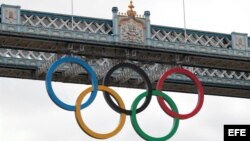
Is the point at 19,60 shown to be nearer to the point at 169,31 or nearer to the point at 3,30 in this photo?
the point at 3,30

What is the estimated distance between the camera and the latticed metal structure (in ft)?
155

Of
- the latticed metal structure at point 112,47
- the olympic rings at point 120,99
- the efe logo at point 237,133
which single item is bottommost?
the efe logo at point 237,133

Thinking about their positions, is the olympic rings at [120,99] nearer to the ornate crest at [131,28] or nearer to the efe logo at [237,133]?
the ornate crest at [131,28]

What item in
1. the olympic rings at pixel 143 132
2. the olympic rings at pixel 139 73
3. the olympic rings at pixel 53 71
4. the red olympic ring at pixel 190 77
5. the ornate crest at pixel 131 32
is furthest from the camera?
the red olympic ring at pixel 190 77

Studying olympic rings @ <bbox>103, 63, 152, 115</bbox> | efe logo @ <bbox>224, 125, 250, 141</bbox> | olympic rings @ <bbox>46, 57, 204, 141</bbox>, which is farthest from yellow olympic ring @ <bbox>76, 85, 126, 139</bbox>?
efe logo @ <bbox>224, 125, 250, 141</bbox>

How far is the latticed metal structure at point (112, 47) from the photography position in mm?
47281

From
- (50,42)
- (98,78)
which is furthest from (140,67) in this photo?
(50,42)

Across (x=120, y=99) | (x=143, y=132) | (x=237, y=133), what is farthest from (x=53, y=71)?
(x=237, y=133)

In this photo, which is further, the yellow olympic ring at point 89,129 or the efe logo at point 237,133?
the yellow olympic ring at point 89,129

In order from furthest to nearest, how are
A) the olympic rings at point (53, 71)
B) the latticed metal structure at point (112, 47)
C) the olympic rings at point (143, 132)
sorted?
the olympic rings at point (143, 132)
the latticed metal structure at point (112, 47)
the olympic rings at point (53, 71)

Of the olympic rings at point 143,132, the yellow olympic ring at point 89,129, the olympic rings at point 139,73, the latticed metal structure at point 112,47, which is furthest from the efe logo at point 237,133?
the latticed metal structure at point 112,47

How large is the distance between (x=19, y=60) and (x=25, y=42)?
216 cm

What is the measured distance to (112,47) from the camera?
48.6 metres

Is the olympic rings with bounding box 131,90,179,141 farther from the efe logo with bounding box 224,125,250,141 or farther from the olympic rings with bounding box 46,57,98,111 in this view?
the efe logo with bounding box 224,125,250,141
